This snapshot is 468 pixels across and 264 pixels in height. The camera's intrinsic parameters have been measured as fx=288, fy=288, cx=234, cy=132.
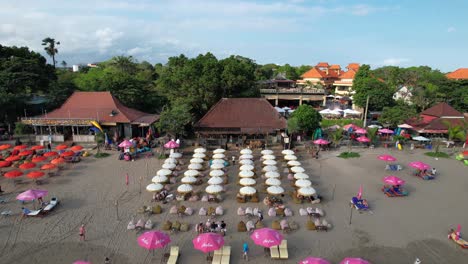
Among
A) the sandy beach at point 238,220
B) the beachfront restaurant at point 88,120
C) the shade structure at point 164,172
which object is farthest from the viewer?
the beachfront restaurant at point 88,120

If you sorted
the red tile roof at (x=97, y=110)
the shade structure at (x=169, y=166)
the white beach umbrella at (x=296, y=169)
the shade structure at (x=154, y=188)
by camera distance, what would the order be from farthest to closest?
1. the red tile roof at (x=97, y=110)
2. the shade structure at (x=169, y=166)
3. the white beach umbrella at (x=296, y=169)
4. the shade structure at (x=154, y=188)

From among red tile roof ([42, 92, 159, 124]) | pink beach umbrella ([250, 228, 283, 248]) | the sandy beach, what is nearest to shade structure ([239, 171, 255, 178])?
the sandy beach

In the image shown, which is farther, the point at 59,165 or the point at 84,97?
the point at 84,97

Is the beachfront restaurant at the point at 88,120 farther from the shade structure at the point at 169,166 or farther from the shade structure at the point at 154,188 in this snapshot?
the shade structure at the point at 154,188

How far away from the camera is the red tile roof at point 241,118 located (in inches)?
1252

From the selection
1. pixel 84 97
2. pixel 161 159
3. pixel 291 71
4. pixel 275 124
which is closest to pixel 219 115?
pixel 275 124

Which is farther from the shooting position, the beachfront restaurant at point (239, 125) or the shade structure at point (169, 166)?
the beachfront restaurant at point (239, 125)

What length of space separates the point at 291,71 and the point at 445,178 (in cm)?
6719

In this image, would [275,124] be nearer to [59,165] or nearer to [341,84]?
[59,165]

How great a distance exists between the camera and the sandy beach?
13.8 m

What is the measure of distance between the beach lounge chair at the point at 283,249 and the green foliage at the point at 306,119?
20.3 meters

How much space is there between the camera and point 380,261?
1342 cm

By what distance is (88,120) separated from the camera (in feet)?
105

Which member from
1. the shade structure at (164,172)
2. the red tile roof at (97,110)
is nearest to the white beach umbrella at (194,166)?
the shade structure at (164,172)
